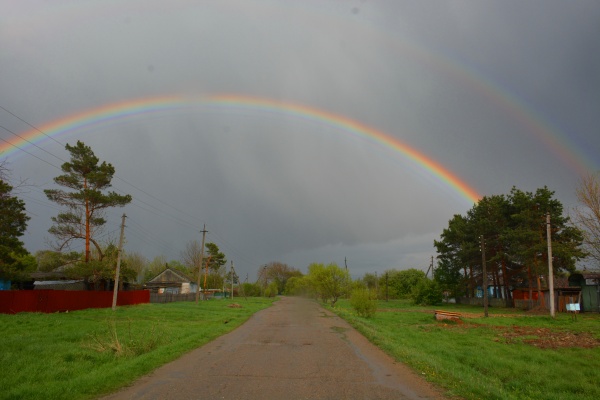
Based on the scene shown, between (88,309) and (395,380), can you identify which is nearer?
(395,380)

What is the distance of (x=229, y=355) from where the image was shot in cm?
1188

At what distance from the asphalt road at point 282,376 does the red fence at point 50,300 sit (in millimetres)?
19758

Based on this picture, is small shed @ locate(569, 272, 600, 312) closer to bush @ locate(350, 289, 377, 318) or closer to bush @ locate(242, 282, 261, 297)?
bush @ locate(350, 289, 377, 318)

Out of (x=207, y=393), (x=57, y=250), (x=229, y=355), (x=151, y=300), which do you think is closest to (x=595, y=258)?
(x=229, y=355)

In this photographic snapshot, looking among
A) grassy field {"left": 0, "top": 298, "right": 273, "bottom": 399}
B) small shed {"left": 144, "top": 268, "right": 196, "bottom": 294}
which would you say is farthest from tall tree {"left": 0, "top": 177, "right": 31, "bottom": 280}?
small shed {"left": 144, "top": 268, "right": 196, "bottom": 294}

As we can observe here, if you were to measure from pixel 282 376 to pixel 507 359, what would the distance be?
9.76m

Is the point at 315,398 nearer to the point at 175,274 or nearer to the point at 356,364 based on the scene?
the point at 356,364

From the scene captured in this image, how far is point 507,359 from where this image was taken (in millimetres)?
14469

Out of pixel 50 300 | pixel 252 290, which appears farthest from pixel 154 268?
pixel 50 300

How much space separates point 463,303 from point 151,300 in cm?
4792

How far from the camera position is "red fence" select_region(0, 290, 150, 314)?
26284 millimetres

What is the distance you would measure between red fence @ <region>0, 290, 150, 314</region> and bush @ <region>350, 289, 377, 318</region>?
2130cm

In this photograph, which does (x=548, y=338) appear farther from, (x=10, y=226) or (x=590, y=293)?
(x=10, y=226)

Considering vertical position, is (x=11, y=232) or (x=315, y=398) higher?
(x=11, y=232)
